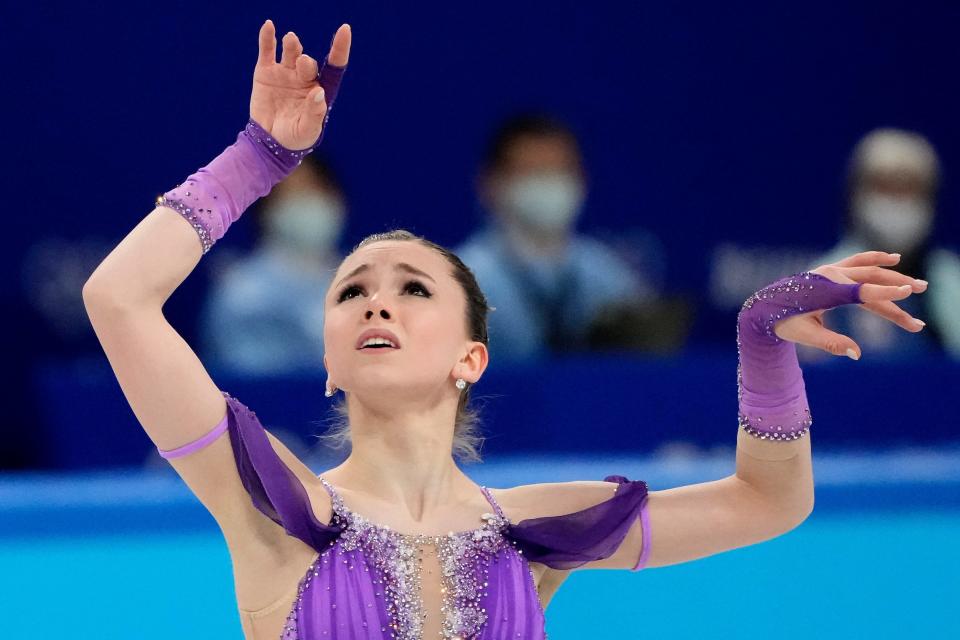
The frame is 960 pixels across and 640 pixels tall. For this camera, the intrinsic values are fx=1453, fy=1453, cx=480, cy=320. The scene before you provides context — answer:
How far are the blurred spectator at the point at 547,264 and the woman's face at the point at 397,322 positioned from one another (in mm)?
2280

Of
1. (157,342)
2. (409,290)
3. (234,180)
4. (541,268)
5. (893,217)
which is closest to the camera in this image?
(157,342)

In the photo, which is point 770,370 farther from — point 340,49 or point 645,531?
point 340,49

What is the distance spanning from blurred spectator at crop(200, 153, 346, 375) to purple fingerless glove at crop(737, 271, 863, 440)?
7.79 ft

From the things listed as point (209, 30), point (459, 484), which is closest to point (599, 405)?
point (459, 484)

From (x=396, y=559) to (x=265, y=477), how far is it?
0.84 feet

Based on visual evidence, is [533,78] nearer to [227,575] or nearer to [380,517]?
[227,575]

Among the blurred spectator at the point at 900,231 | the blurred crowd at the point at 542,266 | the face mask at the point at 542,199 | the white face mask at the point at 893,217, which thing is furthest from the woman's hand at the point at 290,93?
the white face mask at the point at 893,217

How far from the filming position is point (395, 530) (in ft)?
7.55

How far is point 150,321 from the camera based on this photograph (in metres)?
2.05

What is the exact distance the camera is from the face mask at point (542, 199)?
5270mm

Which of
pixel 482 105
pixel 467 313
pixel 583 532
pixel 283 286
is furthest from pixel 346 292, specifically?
pixel 482 105

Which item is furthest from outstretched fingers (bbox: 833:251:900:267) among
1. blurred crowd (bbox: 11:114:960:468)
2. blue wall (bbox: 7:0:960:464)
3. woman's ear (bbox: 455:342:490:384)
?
blue wall (bbox: 7:0:960:464)

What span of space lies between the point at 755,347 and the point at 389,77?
4143mm

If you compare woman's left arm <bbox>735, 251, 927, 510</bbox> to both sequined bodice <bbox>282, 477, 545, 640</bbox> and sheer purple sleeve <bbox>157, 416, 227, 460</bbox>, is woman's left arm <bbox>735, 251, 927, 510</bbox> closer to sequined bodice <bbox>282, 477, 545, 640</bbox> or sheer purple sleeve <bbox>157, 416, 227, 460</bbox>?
sequined bodice <bbox>282, 477, 545, 640</bbox>
